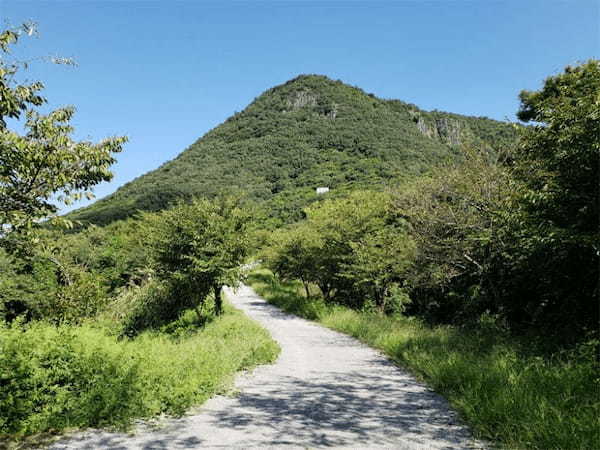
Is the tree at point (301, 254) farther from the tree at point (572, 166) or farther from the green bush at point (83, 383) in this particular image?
the green bush at point (83, 383)

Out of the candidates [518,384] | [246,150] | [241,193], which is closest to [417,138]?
[246,150]

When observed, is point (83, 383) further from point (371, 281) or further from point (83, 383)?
point (371, 281)

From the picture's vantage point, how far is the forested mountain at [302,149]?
89.5 meters

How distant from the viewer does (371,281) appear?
1658cm

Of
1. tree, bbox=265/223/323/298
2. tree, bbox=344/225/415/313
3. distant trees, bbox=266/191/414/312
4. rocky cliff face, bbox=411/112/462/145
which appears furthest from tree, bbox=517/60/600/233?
rocky cliff face, bbox=411/112/462/145

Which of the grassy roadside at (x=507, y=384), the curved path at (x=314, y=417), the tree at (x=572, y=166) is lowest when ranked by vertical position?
the curved path at (x=314, y=417)

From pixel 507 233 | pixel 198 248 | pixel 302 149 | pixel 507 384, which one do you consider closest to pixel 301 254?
pixel 198 248

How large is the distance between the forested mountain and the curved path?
6210cm

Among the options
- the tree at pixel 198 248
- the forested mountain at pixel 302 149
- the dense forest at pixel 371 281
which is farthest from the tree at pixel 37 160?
the forested mountain at pixel 302 149

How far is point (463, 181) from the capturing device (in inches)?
414

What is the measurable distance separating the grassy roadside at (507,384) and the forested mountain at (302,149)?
60566 millimetres

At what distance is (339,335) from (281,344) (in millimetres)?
2449

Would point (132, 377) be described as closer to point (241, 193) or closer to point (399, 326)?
point (399, 326)

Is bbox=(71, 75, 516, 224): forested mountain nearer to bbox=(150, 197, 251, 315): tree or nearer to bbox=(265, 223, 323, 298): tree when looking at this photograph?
bbox=(265, 223, 323, 298): tree
